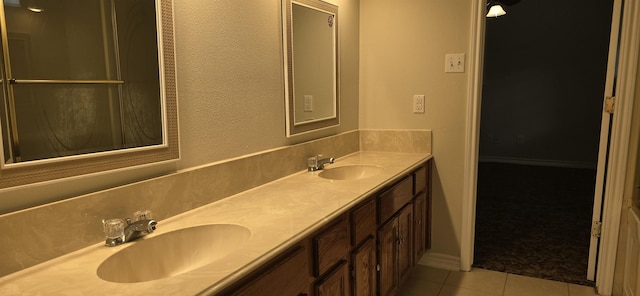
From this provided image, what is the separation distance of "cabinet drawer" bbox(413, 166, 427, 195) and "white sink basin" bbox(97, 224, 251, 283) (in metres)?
1.28

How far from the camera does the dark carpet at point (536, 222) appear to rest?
2715 mm

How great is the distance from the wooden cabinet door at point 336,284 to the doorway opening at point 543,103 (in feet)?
9.64

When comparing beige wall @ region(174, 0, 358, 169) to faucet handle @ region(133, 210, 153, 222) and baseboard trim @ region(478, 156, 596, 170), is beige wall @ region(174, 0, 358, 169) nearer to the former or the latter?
faucet handle @ region(133, 210, 153, 222)

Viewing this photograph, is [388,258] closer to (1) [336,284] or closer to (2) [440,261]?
(1) [336,284]

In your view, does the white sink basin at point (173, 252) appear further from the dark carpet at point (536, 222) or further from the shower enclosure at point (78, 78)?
the dark carpet at point (536, 222)

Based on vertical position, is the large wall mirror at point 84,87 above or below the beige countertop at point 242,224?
above

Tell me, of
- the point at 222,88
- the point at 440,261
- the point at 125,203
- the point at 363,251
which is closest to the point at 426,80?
the point at 440,261

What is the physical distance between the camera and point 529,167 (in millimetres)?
5660

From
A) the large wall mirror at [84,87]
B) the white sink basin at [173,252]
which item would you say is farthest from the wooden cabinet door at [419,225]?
the large wall mirror at [84,87]

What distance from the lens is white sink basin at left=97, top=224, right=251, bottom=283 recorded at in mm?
1110

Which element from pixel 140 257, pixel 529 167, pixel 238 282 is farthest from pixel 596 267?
pixel 529 167

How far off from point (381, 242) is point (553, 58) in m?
4.76

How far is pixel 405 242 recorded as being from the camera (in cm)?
221

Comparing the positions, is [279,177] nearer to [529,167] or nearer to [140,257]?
[140,257]
